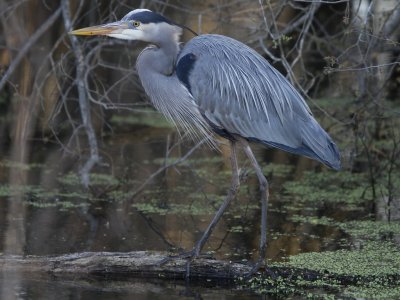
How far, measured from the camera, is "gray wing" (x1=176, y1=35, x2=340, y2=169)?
18.3ft

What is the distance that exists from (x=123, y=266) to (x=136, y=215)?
1824mm

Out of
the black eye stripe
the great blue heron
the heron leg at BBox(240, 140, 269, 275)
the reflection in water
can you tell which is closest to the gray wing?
the great blue heron

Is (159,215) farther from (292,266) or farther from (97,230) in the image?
(292,266)

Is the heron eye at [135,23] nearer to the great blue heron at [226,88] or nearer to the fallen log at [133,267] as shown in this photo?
the great blue heron at [226,88]

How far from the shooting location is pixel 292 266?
515cm

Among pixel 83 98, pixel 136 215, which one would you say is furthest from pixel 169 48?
pixel 83 98

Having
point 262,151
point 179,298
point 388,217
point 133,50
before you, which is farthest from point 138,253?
point 133,50

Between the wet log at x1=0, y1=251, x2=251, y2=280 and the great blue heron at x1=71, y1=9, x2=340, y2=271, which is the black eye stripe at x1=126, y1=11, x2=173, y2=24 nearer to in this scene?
the great blue heron at x1=71, y1=9, x2=340, y2=271

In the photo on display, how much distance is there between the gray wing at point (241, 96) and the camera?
5.58 metres

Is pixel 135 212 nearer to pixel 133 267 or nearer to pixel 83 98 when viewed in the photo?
pixel 83 98

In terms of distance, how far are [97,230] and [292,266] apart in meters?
1.90

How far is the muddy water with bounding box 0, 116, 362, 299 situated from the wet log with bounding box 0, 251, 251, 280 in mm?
65

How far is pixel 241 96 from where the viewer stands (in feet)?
18.6

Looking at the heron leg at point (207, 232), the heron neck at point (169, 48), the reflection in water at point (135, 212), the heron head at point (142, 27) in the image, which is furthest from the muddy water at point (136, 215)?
the heron head at point (142, 27)
